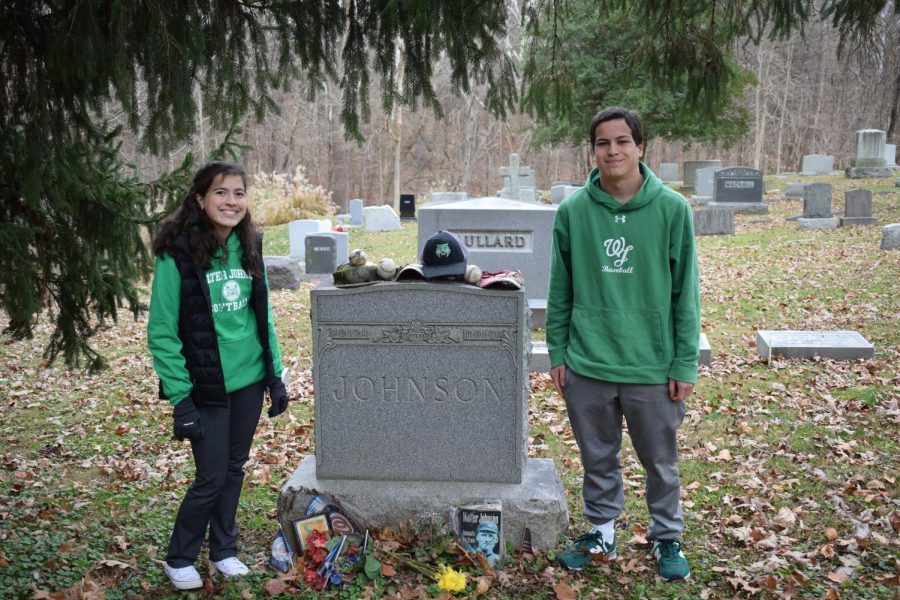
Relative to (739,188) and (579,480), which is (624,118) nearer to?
(579,480)

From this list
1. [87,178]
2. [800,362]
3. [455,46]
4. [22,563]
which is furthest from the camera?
[800,362]

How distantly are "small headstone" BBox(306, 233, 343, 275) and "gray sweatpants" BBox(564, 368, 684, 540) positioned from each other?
38.9 feet

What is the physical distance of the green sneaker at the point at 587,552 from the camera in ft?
12.4

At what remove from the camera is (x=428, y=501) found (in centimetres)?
394

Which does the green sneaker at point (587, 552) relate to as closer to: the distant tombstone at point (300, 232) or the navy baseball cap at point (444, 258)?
the navy baseball cap at point (444, 258)

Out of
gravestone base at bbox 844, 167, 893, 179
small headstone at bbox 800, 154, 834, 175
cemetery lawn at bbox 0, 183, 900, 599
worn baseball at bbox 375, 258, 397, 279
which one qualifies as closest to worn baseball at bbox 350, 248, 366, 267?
worn baseball at bbox 375, 258, 397, 279

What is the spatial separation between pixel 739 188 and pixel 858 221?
14.9 ft

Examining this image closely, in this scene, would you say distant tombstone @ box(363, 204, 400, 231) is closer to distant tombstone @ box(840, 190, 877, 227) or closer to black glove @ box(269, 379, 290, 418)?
distant tombstone @ box(840, 190, 877, 227)

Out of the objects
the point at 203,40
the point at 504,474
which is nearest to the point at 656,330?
the point at 504,474

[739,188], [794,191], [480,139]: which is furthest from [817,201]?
[480,139]

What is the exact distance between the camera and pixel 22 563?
12.6 ft

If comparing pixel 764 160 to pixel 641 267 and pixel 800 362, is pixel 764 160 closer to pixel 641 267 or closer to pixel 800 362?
pixel 800 362

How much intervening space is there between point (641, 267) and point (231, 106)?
2745 mm

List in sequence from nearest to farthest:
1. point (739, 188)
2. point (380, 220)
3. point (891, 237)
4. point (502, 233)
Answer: point (502, 233) < point (891, 237) < point (739, 188) < point (380, 220)
